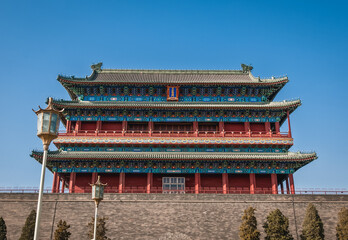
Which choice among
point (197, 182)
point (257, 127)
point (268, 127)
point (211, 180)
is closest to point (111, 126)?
point (197, 182)

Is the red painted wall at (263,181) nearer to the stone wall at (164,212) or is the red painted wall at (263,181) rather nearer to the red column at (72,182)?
the stone wall at (164,212)

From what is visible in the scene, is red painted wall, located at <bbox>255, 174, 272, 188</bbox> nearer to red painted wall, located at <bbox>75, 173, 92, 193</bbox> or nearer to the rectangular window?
the rectangular window

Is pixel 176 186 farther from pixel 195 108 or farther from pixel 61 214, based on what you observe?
pixel 61 214

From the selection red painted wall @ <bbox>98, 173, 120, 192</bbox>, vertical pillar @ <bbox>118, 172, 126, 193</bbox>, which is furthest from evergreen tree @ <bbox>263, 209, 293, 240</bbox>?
red painted wall @ <bbox>98, 173, 120, 192</bbox>

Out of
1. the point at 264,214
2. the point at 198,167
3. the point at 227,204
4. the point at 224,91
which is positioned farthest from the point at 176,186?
the point at 224,91

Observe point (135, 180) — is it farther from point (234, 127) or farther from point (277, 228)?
point (277, 228)

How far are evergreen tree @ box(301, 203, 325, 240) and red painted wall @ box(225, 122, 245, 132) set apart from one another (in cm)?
1239

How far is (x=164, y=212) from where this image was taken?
3078 centimetres

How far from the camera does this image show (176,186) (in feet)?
115

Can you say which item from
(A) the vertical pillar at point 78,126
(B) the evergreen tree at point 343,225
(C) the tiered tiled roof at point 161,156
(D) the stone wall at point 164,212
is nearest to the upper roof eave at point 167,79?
(A) the vertical pillar at point 78,126

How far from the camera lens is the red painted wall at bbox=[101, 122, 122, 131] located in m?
37.9

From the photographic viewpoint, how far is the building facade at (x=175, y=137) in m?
34.6

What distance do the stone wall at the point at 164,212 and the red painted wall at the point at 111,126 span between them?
27.6 feet

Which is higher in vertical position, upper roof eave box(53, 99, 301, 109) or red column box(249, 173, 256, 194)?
upper roof eave box(53, 99, 301, 109)
